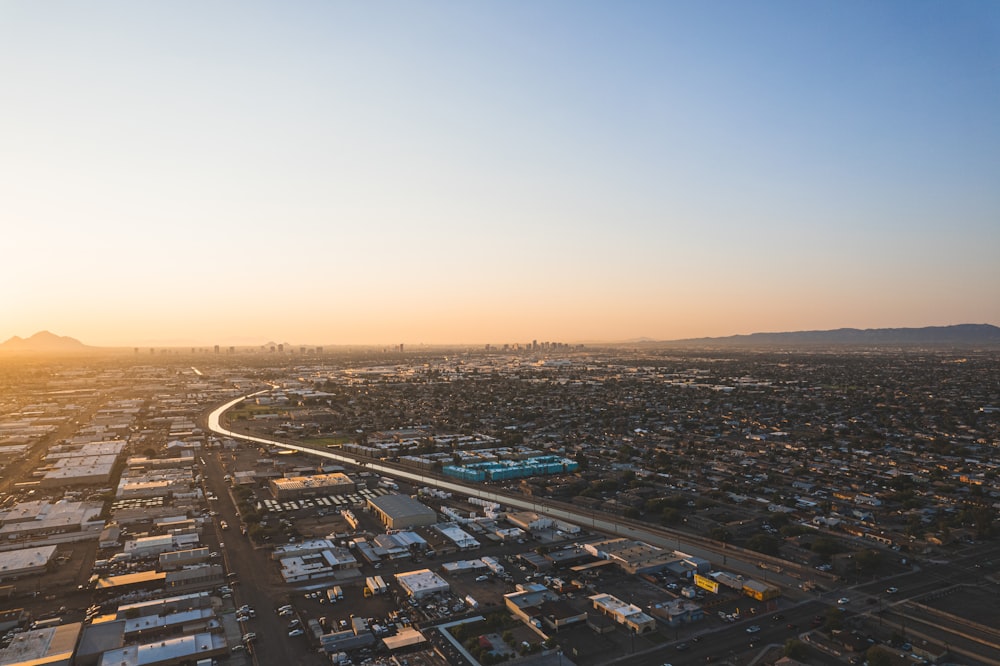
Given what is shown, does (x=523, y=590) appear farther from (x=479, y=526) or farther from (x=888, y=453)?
(x=888, y=453)

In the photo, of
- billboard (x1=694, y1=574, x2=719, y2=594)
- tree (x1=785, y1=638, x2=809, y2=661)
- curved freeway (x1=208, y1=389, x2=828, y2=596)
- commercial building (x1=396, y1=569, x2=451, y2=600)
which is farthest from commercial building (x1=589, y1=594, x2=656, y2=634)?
curved freeway (x1=208, y1=389, x2=828, y2=596)

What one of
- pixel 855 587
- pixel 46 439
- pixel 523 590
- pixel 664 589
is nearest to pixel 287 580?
pixel 523 590

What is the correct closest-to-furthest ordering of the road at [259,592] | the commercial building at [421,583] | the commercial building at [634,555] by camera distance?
the road at [259,592]
the commercial building at [421,583]
the commercial building at [634,555]

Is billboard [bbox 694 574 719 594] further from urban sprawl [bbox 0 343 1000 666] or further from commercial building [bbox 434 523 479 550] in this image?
commercial building [bbox 434 523 479 550]

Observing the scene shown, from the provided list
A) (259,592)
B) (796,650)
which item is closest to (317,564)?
(259,592)

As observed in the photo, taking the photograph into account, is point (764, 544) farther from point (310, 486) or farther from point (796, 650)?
point (310, 486)

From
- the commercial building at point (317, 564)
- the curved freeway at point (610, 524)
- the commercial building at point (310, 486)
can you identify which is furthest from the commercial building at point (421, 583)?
the commercial building at point (310, 486)

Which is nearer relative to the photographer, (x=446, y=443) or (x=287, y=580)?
(x=287, y=580)

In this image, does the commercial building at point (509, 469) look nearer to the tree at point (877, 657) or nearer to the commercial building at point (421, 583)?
the commercial building at point (421, 583)
